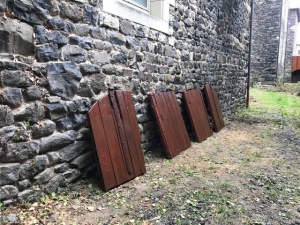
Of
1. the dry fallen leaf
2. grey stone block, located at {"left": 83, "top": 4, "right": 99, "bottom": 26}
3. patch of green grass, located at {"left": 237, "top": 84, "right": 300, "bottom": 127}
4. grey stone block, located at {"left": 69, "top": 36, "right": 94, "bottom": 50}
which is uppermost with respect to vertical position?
grey stone block, located at {"left": 83, "top": 4, "right": 99, "bottom": 26}

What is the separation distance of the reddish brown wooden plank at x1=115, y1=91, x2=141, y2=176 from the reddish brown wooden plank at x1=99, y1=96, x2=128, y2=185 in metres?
0.16

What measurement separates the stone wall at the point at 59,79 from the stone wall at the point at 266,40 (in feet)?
47.8

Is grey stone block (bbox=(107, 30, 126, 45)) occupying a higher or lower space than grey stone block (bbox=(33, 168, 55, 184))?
higher

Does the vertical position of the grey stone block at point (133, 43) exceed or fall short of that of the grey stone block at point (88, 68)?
it exceeds it

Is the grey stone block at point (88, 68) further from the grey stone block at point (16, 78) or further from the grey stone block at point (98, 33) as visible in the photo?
the grey stone block at point (16, 78)

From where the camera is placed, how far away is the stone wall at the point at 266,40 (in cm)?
1627

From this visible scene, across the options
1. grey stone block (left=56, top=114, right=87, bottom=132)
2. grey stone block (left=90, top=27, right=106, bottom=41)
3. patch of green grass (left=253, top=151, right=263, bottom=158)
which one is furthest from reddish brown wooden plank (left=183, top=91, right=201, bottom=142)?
grey stone block (left=56, top=114, right=87, bottom=132)

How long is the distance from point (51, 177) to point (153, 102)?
1.85 metres

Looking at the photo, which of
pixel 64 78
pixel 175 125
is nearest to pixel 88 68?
pixel 64 78

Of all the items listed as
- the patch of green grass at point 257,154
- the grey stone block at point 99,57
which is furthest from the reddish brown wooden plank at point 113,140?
the patch of green grass at point 257,154

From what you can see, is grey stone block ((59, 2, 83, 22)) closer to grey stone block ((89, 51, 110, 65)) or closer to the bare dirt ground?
grey stone block ((89, 51, 110, 65))

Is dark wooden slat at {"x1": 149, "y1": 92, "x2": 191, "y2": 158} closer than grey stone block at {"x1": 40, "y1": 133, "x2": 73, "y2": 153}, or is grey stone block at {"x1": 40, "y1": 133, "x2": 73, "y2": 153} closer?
grey stone block at {"x1": 40, "y1": 133, "x2": 73, "y2": 153}

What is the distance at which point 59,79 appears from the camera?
2.41 metres

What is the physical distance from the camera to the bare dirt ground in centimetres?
220
